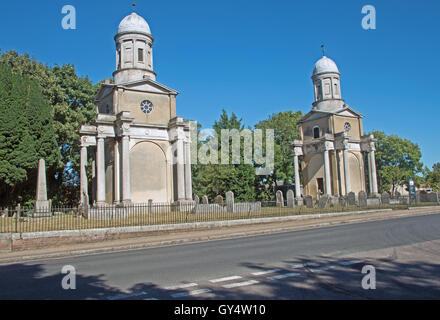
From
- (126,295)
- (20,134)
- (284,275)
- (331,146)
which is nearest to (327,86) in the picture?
(331,146)

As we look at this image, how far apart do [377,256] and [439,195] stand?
37.7 m

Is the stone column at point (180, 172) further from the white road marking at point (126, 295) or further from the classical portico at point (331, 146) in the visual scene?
the white road marking at point (126, 295)

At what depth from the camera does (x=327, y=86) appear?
48844 millimetres

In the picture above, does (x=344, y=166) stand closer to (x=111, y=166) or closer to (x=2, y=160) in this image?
(x=111, y=166)

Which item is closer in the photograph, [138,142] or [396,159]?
[138,142]

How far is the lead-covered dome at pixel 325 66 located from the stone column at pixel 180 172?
27241 mm

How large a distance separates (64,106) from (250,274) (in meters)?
36.0

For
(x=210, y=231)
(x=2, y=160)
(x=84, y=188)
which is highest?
(x=2, y=160)

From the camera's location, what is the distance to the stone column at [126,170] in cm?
2812

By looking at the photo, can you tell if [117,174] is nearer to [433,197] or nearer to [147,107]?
[147,107]

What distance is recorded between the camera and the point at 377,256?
9.60 meters
